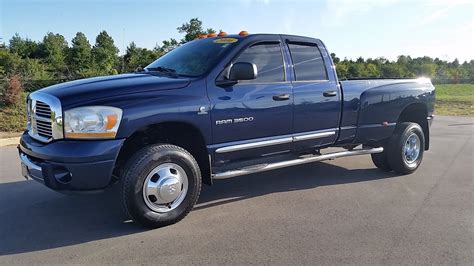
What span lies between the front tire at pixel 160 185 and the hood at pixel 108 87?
1.94 ft

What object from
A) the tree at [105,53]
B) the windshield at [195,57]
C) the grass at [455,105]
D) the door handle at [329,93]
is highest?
the tree at [105,53]

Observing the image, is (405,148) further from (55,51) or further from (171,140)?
(55,51)

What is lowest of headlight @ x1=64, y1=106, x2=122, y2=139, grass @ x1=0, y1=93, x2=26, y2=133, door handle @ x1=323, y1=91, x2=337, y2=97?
grass @ x1=0, y1=93, x2=26, y2=133

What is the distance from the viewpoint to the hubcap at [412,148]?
675 centimetres

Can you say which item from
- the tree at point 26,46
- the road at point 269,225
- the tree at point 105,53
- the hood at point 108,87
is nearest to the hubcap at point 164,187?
the road at point 269,225

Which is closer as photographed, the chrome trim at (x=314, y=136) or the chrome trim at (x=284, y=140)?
the chrome trim at (x=284, y=140)

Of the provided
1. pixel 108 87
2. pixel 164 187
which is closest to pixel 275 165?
pixel 164 187

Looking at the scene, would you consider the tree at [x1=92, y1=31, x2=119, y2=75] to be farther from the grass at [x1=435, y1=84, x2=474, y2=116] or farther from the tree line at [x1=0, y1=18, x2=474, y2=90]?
the grass at [x1=435, y1=84, x2=474, y2=116]

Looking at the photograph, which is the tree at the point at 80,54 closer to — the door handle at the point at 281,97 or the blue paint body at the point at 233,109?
the blue paint body at the point at 233,109

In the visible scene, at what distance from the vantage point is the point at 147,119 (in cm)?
408

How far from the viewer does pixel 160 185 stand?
4.21 metres

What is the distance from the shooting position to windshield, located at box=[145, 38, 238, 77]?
15.8 ft

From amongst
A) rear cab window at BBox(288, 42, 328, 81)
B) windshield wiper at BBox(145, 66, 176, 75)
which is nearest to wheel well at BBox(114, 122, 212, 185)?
windshield wiper at BBox(145, 66, 176, 75)

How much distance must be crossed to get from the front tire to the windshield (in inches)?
39.4
